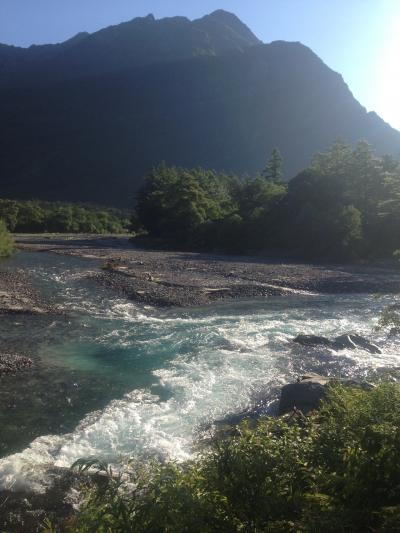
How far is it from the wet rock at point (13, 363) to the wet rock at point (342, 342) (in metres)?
10.4

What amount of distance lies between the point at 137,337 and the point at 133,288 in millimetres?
10393

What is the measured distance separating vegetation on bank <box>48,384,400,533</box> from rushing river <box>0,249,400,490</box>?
203 inches

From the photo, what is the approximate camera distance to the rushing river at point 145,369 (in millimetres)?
10469

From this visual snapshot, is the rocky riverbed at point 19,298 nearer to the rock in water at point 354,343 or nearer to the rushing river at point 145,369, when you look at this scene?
the rushing river at point 145,369

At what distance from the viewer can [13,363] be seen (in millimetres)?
15055

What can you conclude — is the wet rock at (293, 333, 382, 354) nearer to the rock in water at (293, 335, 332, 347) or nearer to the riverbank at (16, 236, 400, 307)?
the rock in water at (293, 335, 332, 347)

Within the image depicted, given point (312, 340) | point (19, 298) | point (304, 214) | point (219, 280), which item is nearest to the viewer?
point (312, 340)

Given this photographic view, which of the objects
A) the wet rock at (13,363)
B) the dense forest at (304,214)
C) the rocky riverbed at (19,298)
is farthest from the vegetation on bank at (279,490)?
the dense forest at (304,214)

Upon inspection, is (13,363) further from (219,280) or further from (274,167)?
(274,167)

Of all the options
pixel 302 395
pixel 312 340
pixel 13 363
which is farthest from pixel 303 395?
pixel 13 363

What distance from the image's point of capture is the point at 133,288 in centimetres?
2959

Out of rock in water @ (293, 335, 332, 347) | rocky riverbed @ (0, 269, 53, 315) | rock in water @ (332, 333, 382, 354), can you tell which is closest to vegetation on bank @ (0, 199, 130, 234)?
rocky riverbed @ (0, 269, 53, 315)

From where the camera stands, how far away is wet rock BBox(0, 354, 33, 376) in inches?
569

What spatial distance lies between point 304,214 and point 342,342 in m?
43.0
